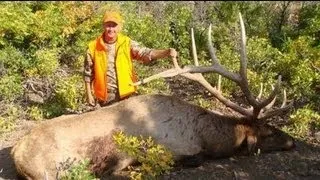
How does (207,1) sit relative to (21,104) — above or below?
above

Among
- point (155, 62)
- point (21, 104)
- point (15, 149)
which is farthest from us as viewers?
point (155, 62)

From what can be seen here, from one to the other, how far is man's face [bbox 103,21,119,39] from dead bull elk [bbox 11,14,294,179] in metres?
1.04

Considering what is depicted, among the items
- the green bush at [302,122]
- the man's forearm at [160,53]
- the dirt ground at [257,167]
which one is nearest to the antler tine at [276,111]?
the dirt ground at [257,167]

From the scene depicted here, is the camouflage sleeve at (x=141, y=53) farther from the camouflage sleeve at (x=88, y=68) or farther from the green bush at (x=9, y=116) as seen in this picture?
the green bush at (x=9, y=116)

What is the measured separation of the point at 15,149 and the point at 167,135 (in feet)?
5.05

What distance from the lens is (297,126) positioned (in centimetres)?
767

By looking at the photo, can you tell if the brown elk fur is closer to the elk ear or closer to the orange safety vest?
the elk ear

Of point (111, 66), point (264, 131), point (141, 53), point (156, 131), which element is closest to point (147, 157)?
point (156, 131)

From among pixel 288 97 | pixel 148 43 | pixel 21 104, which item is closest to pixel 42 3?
pixel 148 43

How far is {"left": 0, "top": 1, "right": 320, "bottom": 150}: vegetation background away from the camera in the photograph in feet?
27.5

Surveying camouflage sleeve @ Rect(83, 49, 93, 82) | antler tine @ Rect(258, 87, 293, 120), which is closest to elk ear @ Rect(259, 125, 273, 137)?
antler tine @ Rect(258, 87, 293, 120)

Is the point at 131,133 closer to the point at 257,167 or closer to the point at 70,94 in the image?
the point at 257,167

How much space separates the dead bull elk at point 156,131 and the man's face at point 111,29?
104 centimetres

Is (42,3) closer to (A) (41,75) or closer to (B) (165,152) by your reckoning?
(A) (41,75)
